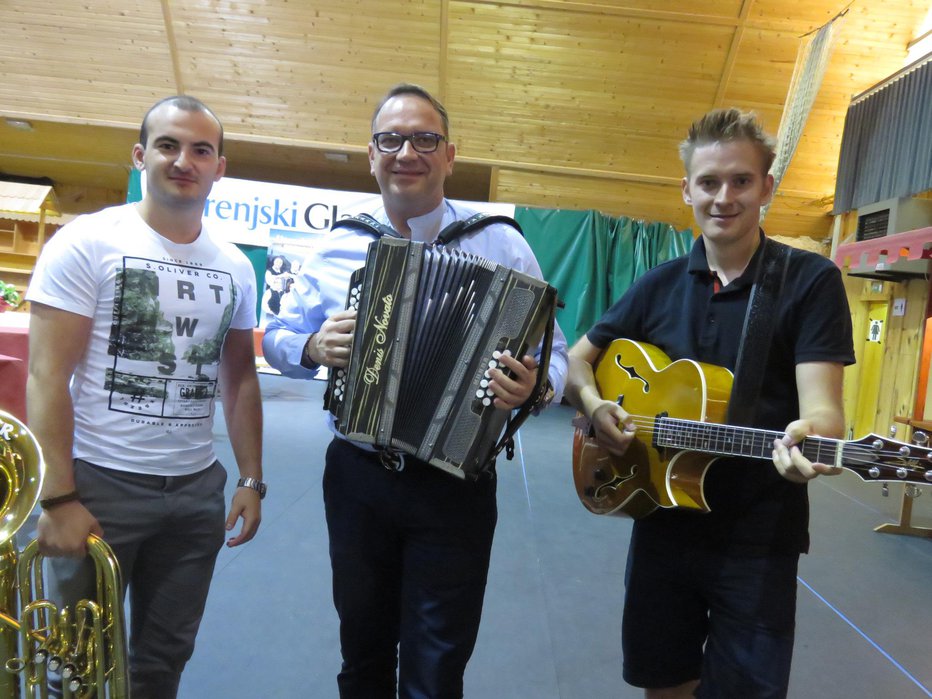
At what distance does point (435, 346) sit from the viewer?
5.43 ft

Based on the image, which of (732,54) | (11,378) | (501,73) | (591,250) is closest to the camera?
(11,378)

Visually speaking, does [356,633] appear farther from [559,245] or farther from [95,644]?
[559,245]

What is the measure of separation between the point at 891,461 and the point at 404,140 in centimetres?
142

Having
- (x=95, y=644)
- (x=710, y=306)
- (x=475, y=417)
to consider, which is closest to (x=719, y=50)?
(x=710, y=306)

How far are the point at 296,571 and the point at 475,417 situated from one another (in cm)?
226

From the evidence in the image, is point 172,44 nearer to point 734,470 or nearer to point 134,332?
point 134,332

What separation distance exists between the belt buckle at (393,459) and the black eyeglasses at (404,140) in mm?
774

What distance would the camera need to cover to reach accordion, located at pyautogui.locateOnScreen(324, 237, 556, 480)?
159 centimetres

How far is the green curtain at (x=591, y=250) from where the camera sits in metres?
9.56

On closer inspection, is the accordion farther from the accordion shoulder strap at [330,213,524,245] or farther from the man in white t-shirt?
the man in white t-shirt

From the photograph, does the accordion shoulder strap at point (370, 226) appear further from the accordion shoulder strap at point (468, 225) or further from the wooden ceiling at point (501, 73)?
the wooden ceiling at point (501, 73)

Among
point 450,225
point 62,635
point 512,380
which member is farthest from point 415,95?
point 62,635

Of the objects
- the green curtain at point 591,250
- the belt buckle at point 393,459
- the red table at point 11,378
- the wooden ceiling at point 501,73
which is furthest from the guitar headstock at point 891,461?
the green curtain at point 591,250

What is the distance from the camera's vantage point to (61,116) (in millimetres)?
9531
